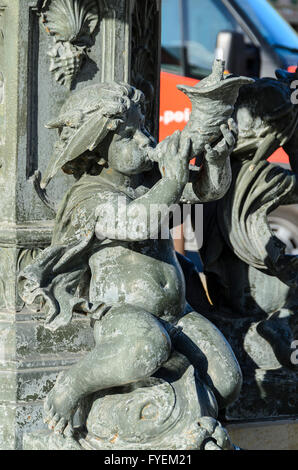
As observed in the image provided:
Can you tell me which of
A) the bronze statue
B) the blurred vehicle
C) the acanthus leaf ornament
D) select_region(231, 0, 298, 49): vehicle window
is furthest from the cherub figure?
select_region(231, 0, 298, 49): vehicle window

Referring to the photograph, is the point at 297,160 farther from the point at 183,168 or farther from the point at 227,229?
the point at 183,168

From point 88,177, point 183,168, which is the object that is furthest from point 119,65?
point 183,168

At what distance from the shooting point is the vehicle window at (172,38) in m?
9.90

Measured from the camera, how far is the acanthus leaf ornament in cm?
426

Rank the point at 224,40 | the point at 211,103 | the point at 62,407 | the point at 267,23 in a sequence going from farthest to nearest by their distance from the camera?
1. the point at 267,23
2. the point at 224,40
3. the point at 62,407
4. the point at 211,103

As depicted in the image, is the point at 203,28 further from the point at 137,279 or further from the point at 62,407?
the point at 62,407

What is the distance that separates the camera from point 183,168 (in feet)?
11.4

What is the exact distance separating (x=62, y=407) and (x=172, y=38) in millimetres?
7111

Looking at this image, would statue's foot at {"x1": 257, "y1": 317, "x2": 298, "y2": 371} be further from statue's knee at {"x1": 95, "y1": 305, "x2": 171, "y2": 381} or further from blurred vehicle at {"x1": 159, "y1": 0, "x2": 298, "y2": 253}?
blurred vehicle at {"x1": 159, "y1": 0, "x2": 298, "y2": 253}

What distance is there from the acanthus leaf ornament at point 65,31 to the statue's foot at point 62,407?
1.42 meters

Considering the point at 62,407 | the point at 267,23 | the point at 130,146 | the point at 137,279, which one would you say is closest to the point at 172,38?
the point at 267,23

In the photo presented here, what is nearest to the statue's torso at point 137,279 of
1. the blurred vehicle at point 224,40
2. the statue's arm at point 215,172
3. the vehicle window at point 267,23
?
the statue's arm at point 215,172

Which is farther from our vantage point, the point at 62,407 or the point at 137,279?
the point at 137,279

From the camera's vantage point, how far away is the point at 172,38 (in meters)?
10.2
